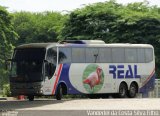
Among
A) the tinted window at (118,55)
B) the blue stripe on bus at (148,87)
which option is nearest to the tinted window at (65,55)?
the tinted window at (118,55)

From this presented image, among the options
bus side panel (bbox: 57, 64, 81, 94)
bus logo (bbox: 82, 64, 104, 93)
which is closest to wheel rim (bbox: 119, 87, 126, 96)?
bus logo (bbox: 82, 64, 104, 93)

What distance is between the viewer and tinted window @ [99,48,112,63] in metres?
36.1

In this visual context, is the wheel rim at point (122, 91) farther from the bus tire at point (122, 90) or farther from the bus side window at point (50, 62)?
the bus side window at point (50, 62)

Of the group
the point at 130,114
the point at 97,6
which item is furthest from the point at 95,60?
the point at 97,6

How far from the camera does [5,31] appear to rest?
6762 centimetres

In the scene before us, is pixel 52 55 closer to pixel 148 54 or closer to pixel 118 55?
pixel 118 55

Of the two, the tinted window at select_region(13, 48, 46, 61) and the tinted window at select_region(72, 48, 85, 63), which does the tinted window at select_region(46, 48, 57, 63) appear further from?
the tinted window at select_region(72, 48, 85, 63)

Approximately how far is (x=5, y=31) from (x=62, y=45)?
34.6m

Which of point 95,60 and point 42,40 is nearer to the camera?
point 95,60

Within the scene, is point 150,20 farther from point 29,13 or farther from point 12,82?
point 29,13

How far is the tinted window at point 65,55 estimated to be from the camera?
33500mm

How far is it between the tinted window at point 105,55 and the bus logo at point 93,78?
23.0 inches

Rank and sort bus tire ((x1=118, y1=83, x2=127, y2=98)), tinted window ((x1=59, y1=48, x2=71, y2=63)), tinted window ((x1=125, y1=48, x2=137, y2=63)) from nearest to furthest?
1. tinted window ((x1=59, y1=48, x2=71, y2=63))
2. bus tire ((x1=118, y1=83, x2=127, y2=98))
3. tinted window ((x1=125, y1=48, x2=137, y2=63))

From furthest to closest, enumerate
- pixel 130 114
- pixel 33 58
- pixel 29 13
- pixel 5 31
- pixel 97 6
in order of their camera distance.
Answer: pixel 29 13, pixel 5 31, pixel 97 6, pixel 33 58, pixel 130 114
